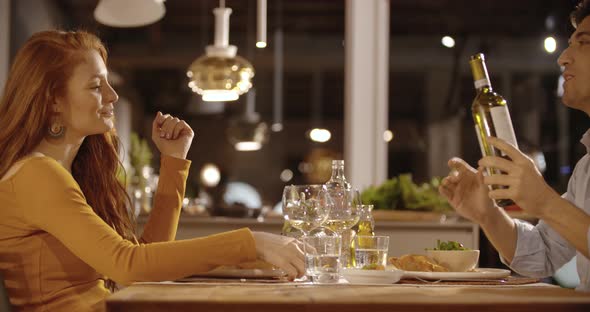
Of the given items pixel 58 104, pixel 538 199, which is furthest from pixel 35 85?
pixel 538 199

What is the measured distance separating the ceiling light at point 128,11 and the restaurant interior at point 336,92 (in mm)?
19

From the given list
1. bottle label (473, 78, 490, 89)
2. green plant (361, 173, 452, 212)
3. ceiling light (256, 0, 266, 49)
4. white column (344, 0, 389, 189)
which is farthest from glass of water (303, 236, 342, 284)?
white column (344, 0, 389, 189)

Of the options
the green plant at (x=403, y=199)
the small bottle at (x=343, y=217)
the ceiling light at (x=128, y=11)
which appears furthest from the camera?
the green plant at (x=403, y=199)

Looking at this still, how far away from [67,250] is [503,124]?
1.02m

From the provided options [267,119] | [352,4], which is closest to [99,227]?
[352,4]

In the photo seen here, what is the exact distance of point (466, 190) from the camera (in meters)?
2.14

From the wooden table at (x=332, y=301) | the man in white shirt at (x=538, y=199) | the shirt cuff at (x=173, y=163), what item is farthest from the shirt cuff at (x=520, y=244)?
the shirt cuff at (x=173, y=163)

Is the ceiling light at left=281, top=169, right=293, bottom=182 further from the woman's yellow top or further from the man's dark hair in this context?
the woman's yellow top

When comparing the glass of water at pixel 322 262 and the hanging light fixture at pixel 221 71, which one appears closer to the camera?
the glass of water at pixel 322 262

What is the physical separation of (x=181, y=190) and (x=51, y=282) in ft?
1.90

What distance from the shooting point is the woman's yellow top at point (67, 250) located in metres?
1.73

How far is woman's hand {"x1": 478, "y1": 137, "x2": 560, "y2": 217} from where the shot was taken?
1.69 metres

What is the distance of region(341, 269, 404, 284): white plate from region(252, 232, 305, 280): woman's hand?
14cm

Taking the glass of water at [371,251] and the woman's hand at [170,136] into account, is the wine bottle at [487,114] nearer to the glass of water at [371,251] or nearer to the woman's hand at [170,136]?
the glass of water at [371,251]
